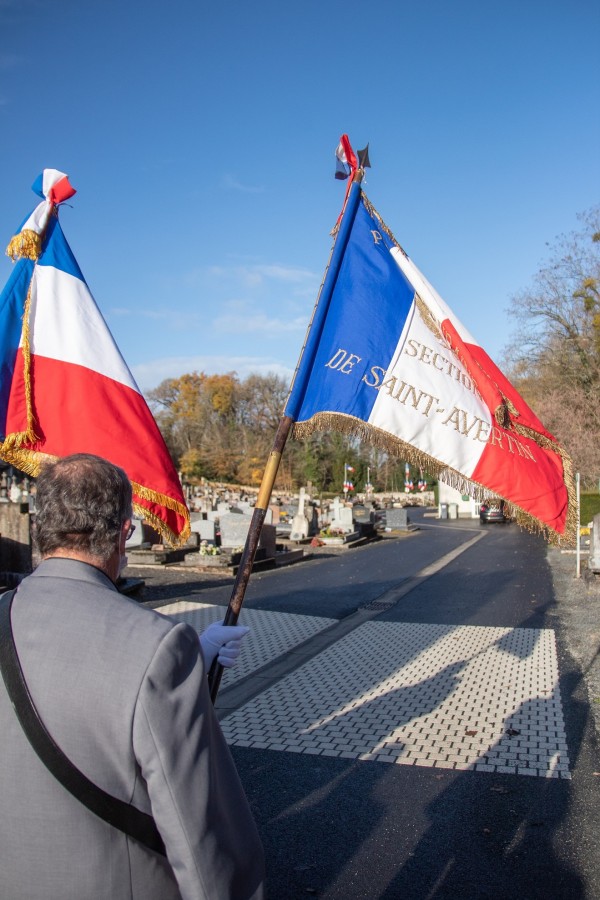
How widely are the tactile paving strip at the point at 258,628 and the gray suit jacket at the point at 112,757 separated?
230 inches

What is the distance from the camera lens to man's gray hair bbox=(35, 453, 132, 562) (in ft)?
5.82

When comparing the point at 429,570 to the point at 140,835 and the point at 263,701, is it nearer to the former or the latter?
the point at 263,701

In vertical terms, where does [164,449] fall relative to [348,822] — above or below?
above

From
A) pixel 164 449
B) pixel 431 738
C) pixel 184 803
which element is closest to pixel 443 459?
pixel 164 449

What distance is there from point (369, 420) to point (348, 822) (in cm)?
236

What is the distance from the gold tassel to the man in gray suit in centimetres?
304

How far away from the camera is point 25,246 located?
4.25 m

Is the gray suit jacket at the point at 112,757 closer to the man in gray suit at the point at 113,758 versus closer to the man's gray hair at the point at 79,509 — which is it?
the man in gray suit at the point at 113,758

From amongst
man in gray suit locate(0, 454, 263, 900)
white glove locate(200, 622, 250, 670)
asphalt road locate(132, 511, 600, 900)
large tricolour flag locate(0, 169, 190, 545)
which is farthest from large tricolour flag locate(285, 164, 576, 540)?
man in gray suit locate(0, 454, 263, 900)

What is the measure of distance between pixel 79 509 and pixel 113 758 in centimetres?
56

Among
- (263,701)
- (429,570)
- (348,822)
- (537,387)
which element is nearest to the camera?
(348,822)

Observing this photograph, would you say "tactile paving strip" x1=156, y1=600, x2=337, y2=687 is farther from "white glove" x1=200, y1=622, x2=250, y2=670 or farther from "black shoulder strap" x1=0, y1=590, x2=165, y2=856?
"black shoulder strap" x1=0, y1=590, x2=165, y2=856

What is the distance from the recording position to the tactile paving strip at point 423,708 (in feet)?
17.6

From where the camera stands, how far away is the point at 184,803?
1565 mm
